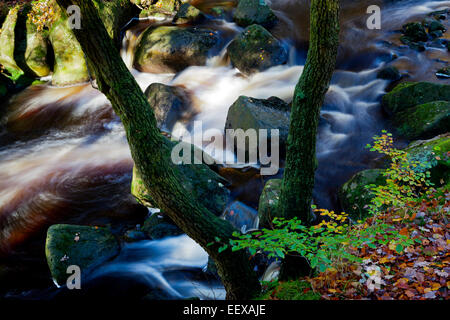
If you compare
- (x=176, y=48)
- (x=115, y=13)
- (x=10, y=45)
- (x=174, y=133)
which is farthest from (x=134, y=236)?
(x=10, y=45)

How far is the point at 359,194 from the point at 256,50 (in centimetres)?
619

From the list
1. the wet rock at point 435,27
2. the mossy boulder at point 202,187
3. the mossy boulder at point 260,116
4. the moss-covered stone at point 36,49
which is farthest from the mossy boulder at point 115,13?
the wet rock at point 435,27

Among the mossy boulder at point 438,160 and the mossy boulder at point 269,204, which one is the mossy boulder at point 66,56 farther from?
the mossy boulder at point 438,160

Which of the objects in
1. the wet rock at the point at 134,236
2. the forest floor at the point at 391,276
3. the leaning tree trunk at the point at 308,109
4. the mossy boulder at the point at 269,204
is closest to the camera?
the forest floor at the point at 391,276

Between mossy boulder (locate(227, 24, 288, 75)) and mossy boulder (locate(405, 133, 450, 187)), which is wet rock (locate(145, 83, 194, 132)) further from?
mossy boulder (locate(405, 133, 450, 187))

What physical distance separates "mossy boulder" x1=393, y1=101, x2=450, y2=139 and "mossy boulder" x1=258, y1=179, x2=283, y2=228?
354 cm

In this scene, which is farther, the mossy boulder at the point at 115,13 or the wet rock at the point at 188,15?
the wet rock at the point at 188,15

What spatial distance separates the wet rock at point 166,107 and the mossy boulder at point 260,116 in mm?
1821

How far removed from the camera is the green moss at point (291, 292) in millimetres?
3487

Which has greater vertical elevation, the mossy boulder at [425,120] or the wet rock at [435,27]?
the wet rock at [435,27]

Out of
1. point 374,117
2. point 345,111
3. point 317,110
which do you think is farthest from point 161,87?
point 317,110

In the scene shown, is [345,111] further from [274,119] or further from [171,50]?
[171,50]

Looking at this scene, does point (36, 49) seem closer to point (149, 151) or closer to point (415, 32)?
point (149, 151)
